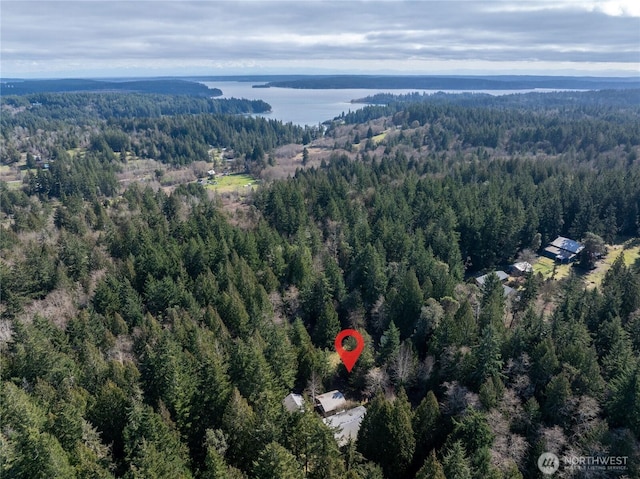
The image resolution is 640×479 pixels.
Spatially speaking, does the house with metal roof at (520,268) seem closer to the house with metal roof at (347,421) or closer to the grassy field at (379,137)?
the house with metal roof at (347,421)

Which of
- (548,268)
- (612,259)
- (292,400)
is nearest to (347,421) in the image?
(292,400)

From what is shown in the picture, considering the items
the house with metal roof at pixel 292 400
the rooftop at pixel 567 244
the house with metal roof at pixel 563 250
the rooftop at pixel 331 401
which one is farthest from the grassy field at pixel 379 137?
the house with metal roof at pixel 292 400

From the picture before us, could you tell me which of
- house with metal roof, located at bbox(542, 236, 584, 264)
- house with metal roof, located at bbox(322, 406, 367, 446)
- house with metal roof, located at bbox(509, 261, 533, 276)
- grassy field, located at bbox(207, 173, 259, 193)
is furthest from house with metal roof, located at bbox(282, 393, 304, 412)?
grassy field, located at bbox(207, 173, 259, 193)

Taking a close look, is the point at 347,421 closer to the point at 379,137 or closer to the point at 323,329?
the point at 323,329

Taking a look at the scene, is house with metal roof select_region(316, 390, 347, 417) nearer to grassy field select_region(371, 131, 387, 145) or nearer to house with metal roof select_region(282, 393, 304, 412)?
house with metal roof select_region(282, 393, 304, 412)

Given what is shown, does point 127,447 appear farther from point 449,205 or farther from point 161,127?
point 161,127

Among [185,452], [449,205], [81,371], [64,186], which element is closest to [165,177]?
[64,186]
